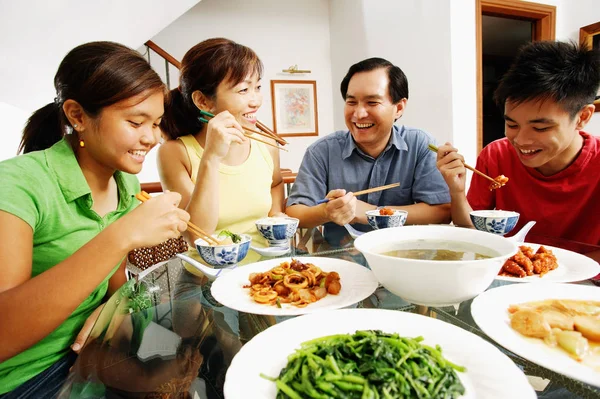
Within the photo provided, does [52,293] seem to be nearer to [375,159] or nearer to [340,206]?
[340,206]

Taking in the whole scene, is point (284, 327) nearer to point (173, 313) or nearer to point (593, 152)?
point (173, 313)

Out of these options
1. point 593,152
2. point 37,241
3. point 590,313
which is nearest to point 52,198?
point 37,241

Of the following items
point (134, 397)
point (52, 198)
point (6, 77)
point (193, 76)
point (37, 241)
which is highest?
point (6, 77)

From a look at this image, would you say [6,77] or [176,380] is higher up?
[6,77]

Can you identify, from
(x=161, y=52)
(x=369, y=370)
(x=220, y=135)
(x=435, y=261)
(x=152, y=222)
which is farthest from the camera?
(x=161, y=52)

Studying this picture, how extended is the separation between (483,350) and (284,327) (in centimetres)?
33

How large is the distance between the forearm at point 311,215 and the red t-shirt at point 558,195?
0.93m

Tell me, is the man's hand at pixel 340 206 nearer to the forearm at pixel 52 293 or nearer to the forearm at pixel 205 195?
the forearm at pixel 205 195

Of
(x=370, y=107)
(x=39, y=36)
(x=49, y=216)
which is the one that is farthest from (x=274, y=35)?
(x=49, y=216)

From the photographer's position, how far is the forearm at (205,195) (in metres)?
1.67

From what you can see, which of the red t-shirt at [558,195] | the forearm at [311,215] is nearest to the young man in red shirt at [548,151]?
the red t-shirt at [558,195]

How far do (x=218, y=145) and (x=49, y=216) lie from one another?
0.72 meters

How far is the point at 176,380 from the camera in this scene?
663 millimetres

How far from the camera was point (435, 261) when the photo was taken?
25.0 inches
